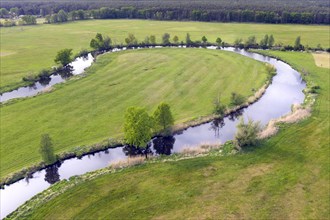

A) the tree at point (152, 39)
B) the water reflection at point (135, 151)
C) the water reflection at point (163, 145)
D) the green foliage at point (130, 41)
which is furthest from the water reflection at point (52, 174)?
the tree at point (152, 39)

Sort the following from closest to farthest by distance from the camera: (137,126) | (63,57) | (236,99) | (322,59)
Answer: (137,126) < (236,99) < (63,57) < (322,59)

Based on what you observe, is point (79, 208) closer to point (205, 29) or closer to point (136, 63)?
point (136, 63)

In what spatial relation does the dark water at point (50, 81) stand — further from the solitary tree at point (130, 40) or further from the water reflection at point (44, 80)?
the solitary tree at point (130, 40)

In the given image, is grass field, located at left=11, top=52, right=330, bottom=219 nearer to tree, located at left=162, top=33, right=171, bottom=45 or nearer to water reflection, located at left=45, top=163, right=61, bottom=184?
water reflection, located at left=45, top=163, right=61, bottom=184

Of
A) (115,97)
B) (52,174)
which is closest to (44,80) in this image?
(115,97)

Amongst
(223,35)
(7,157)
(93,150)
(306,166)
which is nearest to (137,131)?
(93,150)

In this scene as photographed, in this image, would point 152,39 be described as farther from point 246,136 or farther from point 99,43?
point 246,136
